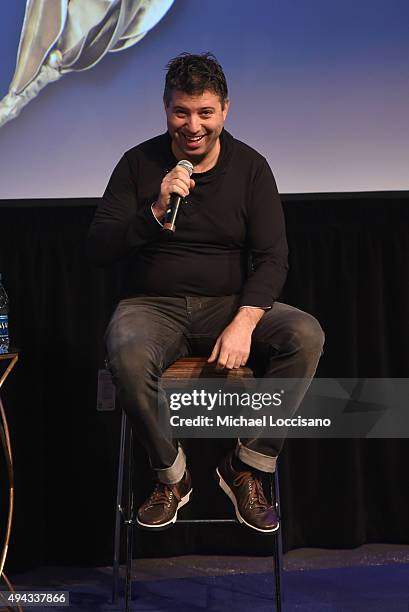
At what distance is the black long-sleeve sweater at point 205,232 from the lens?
2107 mm

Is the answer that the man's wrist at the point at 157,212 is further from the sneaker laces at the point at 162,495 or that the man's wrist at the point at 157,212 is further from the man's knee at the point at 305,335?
the sneaker laces at the point at 162,495

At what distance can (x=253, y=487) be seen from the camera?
6.43ft

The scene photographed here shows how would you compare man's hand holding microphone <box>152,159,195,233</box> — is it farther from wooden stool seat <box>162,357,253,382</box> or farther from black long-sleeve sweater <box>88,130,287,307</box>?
wooden stool seat <box>162,357,253,382</box>

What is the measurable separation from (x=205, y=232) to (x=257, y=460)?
62 centimetres

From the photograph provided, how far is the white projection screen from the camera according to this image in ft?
8.50

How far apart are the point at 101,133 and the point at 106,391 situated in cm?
86

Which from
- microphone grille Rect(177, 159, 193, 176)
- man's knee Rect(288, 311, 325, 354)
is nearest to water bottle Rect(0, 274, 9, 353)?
microphone grille Rect(177, 159, 193, 176)

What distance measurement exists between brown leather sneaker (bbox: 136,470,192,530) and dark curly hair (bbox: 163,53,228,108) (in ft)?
3.25

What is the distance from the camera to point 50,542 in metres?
2.63

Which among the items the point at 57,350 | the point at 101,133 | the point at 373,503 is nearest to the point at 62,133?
the point at 101,133

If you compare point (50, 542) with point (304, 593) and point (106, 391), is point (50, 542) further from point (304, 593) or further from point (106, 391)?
point (304, 593)

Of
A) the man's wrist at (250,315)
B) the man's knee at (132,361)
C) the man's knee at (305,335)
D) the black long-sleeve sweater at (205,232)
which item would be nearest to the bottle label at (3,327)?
the black long-sleeve sweater at (205,232)

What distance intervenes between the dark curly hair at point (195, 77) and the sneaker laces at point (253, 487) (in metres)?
0.97

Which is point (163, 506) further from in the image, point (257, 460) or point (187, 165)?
point (187, 165)
